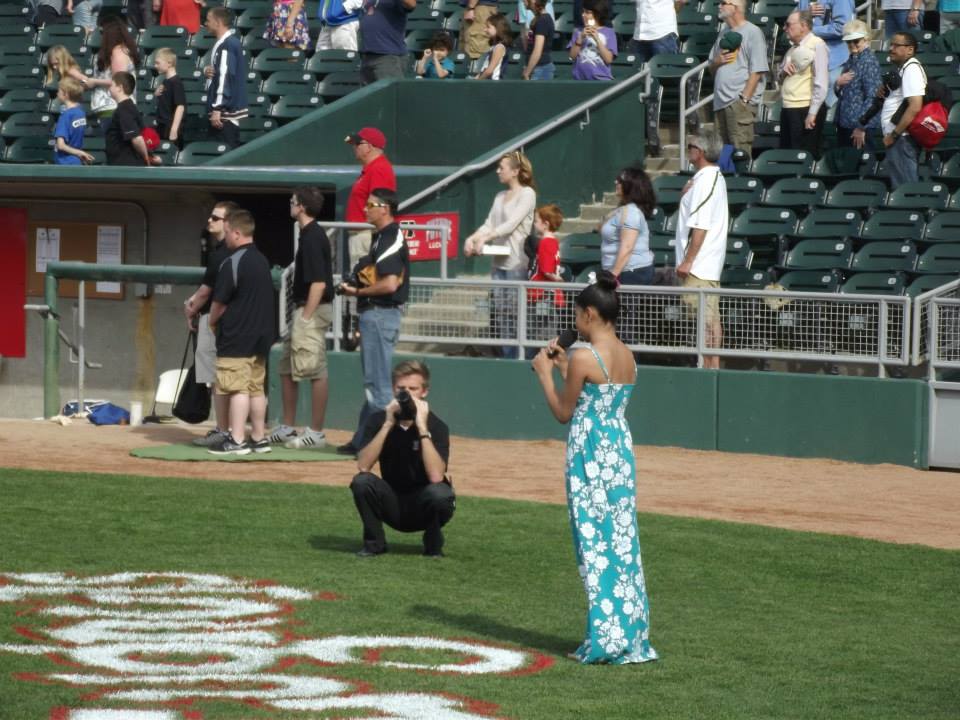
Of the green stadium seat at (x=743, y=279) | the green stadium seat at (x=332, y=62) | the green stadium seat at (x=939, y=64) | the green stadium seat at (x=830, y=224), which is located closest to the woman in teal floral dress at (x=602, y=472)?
the green stadium seat at (x=743, y=279)

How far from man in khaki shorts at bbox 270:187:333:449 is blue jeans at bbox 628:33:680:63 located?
6.96 metres

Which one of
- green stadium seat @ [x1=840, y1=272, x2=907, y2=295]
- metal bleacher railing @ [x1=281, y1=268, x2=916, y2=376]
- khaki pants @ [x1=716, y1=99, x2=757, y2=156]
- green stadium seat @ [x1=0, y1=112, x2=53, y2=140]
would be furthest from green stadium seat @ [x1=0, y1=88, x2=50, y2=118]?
green stadium seat @ [x1=840, y1=272, x2=907, y2=295]

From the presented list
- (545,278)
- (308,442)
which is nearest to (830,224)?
(545,278)

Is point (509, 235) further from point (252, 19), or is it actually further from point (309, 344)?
point (252, 19)

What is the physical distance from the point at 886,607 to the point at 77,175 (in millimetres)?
10237

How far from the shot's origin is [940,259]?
14.8 m

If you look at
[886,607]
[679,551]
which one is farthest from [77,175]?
[886,607]

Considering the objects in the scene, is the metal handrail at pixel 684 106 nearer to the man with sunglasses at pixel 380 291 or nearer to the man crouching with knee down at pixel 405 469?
the man with sunglasses at pixel 380 291

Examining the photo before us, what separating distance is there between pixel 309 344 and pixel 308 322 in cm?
16

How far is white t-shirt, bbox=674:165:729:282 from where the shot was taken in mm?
13898

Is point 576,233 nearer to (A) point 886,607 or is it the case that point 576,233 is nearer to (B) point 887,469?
(B) point 887,469

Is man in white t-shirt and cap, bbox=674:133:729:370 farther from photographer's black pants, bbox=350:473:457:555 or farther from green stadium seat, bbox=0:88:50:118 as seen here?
green stadium seat, bbox=0:88:50:118

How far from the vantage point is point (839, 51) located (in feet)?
59.6

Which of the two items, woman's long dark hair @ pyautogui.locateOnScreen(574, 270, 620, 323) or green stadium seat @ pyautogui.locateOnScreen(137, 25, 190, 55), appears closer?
woman's long dark hair @ pyautogui.locateOnScreen(574, 270, 620, 323)
